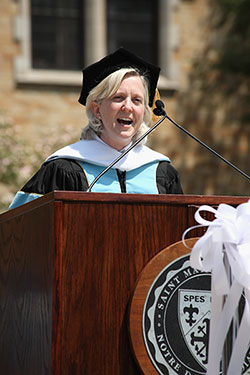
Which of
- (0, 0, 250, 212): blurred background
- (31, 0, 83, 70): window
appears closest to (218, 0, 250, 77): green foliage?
(0, 0, 250, 212): blurred background

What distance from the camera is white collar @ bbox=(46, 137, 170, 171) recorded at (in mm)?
3529

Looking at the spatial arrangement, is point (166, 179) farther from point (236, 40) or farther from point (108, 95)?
point (236, 40)

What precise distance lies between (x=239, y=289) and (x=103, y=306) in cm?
51

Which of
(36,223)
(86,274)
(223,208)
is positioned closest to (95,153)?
(36,223)

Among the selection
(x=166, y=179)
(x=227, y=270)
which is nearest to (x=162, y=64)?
(x=166, y=179)

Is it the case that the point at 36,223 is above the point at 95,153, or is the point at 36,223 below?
below

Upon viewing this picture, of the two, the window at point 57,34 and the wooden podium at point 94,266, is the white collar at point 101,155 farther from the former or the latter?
the window at point 57,34

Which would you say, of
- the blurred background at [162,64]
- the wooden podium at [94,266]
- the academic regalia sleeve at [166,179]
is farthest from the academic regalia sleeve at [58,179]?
the blurred background at [162,64]

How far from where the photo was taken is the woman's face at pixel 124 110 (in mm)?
3535

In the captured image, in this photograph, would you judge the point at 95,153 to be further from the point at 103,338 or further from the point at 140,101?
the point at 103,338

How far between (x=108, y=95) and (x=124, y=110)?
0.10 meters

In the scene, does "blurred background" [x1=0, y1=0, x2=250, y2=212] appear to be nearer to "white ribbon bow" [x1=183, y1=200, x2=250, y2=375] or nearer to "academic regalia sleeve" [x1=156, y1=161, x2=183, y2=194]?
"academic regalia sleeve" [x1=156, y1=161, x2=183, y2=194]

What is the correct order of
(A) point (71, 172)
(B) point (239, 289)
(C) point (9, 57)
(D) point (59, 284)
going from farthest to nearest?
1. (C) point (9, 57)
2. (A) point (71, 172)
3. (D) point (59, 284)
4. (B) point (239, 289)

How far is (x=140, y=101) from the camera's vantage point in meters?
3.58
